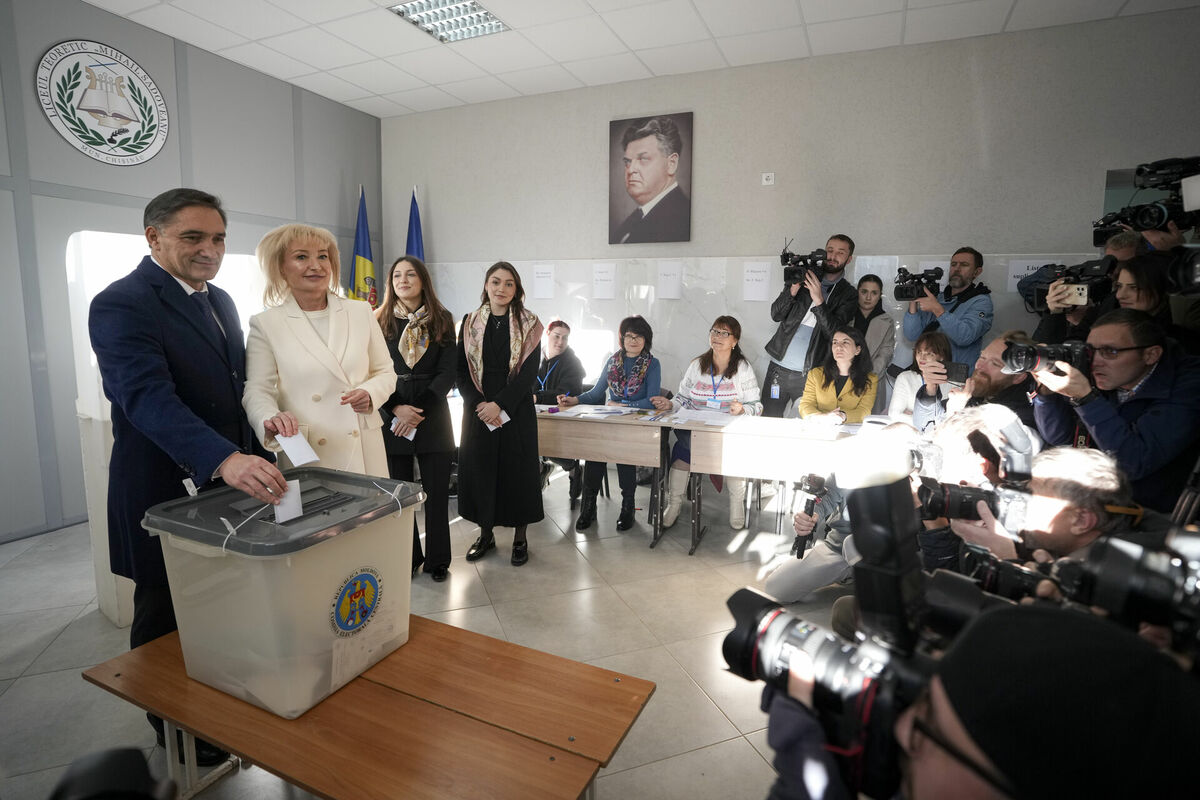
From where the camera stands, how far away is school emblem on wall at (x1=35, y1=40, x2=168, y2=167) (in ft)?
11.2

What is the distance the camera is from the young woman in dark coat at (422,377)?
114 inches

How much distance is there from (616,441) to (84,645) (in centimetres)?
258

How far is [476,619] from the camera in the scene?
8.79 feet

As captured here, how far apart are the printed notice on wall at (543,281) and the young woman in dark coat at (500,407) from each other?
2.26 m

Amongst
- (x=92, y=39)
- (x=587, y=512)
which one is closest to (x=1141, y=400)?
(x=587, y=512)

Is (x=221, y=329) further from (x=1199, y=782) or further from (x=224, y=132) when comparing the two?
(x=224, y=132)

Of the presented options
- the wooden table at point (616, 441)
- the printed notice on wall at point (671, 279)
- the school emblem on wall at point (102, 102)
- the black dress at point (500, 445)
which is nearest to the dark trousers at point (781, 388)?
the printed notice on wall at point (671, 279)

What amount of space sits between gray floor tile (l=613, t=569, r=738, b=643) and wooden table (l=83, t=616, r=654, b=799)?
1.38 m

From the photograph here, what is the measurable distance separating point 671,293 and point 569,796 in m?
4.30

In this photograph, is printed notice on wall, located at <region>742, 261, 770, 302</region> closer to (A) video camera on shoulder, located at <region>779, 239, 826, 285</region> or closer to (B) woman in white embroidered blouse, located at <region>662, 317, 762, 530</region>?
(A) video camera on shoulder, located at <region>779, 239, 826, 285</region>

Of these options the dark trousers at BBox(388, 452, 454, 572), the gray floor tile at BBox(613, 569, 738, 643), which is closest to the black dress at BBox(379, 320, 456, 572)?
the dark trousers at BBox(388, 452, 454, 572)

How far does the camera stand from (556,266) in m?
5.31

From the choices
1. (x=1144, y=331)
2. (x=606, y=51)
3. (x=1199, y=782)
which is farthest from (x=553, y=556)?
(x=606, y=51)

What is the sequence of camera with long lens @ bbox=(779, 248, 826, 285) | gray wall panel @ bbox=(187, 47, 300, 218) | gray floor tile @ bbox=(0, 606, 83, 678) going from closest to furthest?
gray floor tile @ bbox=(0, 606, 83, 678) → camera with long lens @ bbox=(779, 248, 826, 285) → gray wall panel @ bbox=(187, 47, 300, 218)
